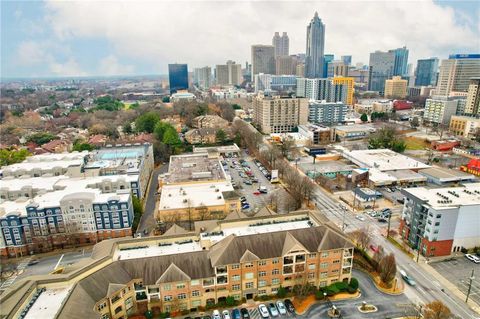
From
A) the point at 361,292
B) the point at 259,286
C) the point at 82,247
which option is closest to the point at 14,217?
the point at 82,247

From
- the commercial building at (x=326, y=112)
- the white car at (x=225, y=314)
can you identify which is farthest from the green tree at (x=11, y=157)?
the commercial building at (x=326, y=112)

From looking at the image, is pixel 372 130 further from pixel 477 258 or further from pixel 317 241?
pixel 317 241

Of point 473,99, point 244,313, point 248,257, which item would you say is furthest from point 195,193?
point 473,99

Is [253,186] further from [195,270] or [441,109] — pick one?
[441,109]

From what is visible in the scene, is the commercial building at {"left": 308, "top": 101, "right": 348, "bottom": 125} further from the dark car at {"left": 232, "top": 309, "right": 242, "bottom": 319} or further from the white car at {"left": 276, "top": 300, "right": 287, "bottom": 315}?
the dark car at {"left": 232, "top": 309, "right": 242, "bottom": 319}

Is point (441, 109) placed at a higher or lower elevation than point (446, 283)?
higher

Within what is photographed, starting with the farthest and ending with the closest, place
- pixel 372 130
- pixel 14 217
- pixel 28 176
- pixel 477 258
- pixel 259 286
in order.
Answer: pixel 372 130
pixel 28 176
pixel 14 217
pixel 477 258
pixel 259 286

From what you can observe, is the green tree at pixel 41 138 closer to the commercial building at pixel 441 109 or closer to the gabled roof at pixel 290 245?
the gabled roof at pixel 290 245
